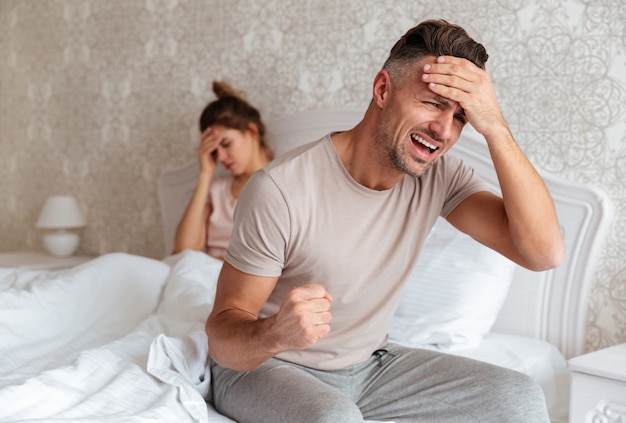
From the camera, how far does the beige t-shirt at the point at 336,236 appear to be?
4.70 feet

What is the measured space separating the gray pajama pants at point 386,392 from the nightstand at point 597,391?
259 millimetres

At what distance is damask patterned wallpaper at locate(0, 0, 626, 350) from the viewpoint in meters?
2.11

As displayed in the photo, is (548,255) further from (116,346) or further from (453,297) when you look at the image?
(116,346)

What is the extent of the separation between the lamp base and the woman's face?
1.19 m

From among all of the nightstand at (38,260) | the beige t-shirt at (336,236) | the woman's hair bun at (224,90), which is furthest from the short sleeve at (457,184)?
the nightstand at (38,260)

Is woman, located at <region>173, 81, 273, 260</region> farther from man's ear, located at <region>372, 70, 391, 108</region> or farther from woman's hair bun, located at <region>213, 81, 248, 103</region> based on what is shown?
man's ear, located at <region>372, 70, 391, 108</region>

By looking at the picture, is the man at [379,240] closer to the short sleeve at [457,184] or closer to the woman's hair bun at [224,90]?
the short sleeve at [457,184]

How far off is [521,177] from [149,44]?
7.66 feet

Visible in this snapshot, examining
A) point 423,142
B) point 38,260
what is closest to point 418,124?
point 423,142

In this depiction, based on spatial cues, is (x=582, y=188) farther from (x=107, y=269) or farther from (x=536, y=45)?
(x=107, y=269)

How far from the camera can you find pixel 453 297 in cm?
212

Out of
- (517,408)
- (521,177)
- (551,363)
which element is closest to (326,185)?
(521,177)

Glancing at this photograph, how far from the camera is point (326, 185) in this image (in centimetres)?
151

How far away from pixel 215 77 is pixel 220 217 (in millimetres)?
661
